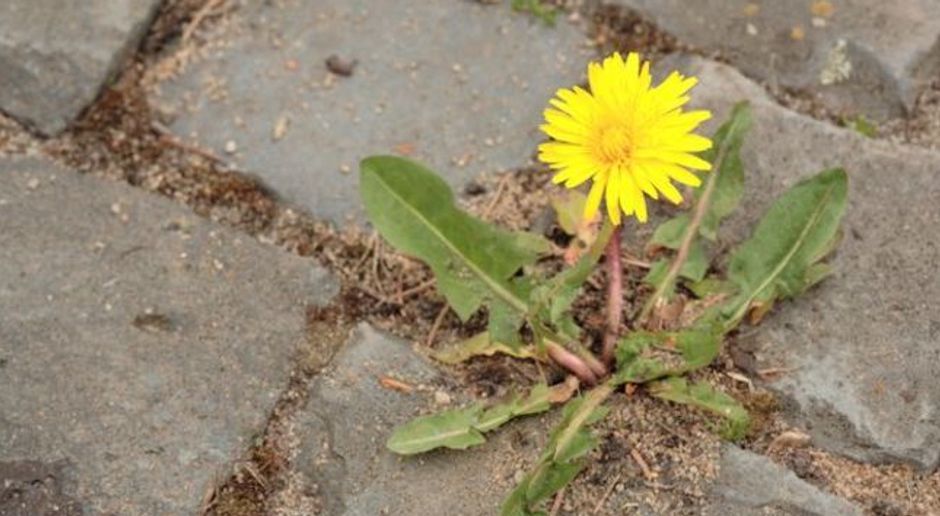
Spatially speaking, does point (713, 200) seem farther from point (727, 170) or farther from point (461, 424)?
point (461, 424)

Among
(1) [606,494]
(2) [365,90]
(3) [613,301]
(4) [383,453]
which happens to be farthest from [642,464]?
(2) [365,90]

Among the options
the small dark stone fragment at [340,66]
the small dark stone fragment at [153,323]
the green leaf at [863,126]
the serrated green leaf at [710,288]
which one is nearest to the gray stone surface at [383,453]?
the small dark stone fragment at [153,323]

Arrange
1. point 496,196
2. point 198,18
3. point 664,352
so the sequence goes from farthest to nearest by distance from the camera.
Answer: point 198,18 → point 496,196 → point 664,352

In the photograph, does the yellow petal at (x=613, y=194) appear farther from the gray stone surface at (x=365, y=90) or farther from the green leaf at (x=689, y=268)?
the gray stone surface at (x=365, y=90)

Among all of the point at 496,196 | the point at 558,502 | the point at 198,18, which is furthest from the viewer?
the point at 198,18

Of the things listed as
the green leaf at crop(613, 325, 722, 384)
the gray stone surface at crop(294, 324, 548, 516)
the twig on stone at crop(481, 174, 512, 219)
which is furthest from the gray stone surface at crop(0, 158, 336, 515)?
the green leaf at crop(613, 325, 722, 384)

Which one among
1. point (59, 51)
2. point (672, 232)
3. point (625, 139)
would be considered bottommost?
point (59, 51)

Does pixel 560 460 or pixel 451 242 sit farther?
pixel 451 242
